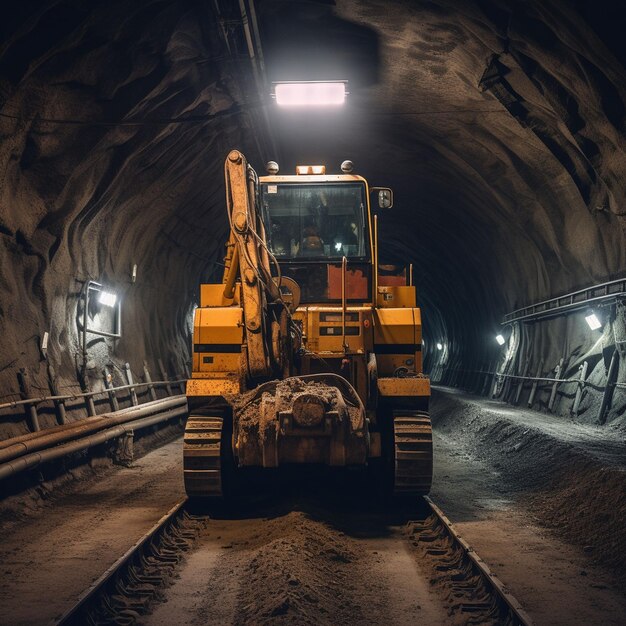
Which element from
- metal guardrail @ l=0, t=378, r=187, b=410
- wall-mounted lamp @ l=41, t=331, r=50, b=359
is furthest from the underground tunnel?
metal guardrail @ l=0, t=378, r=187, b=410

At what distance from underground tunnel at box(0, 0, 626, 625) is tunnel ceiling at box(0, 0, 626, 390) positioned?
51 mm

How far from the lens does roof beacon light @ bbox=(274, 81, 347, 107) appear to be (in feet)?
37.6

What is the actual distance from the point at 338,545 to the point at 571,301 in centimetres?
900

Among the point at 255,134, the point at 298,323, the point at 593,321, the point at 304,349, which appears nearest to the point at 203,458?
the point at 304,349

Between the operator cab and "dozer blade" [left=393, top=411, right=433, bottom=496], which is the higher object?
the operator cab

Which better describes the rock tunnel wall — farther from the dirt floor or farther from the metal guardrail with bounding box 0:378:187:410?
the dirt floor

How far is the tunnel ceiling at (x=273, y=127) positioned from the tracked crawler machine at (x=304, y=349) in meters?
2.69

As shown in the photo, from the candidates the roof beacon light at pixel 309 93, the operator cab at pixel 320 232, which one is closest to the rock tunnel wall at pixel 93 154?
the roof beacon light at pixel 309 93

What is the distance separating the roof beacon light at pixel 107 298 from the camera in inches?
530

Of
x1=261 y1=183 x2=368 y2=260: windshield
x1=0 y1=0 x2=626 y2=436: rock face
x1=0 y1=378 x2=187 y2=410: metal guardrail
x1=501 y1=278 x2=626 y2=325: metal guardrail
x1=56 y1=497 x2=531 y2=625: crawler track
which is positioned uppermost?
x1=0 y1=0 x2=626 y2=436: rock face

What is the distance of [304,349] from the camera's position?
8227mm

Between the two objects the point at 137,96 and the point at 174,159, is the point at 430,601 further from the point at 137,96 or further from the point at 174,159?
the point at 174,159

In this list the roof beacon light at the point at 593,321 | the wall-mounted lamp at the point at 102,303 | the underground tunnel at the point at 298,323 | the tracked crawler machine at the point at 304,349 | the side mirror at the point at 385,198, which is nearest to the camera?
the underground tunnel at the point at 298,323

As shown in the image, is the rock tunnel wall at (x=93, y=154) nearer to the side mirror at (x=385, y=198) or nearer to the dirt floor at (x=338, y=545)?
the dirt floor at (x=338, y=545)
